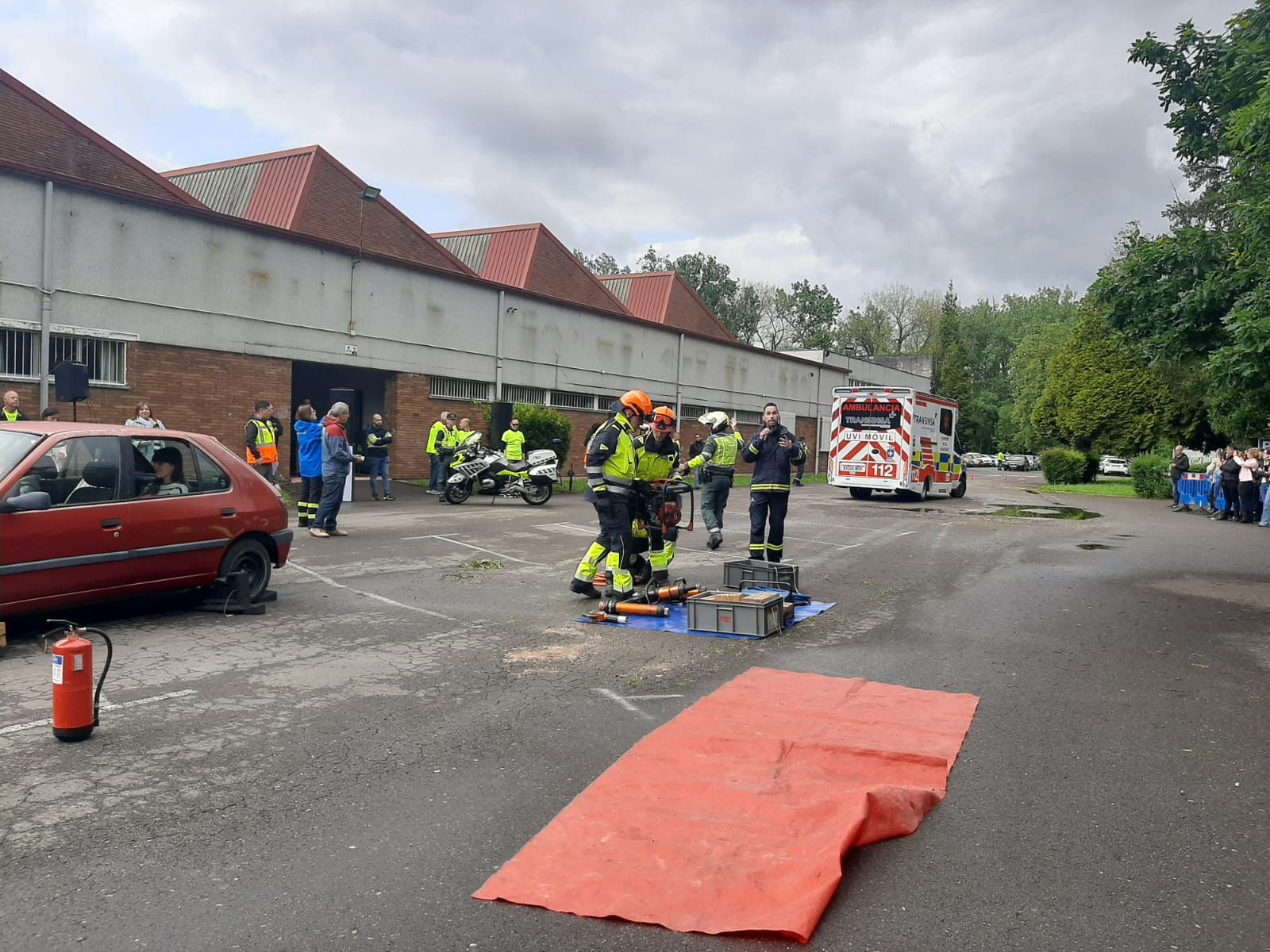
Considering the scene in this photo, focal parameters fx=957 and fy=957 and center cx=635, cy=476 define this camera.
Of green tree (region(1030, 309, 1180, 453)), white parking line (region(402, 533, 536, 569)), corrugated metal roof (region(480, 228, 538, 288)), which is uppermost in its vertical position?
corrugated metal roof (region(480, 228, 538, 288))

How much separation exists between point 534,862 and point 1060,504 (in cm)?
2616

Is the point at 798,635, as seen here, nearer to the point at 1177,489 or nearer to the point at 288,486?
the point at 288,486

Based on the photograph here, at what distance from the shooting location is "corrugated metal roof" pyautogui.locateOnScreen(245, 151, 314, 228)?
25859mm

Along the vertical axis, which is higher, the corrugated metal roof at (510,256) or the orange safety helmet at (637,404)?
the corrugated metal roof at (510,256)

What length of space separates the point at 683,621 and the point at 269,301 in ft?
52.3

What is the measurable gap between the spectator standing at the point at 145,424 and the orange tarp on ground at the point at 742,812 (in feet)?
16.5

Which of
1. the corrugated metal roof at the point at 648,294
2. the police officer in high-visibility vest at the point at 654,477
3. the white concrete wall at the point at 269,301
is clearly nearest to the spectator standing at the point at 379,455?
the white concrete wall at the point at 269,301

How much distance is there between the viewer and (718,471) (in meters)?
13.6

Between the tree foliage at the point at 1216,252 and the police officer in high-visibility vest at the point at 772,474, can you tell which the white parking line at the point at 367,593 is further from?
the tree foliage at the point at 1216,252

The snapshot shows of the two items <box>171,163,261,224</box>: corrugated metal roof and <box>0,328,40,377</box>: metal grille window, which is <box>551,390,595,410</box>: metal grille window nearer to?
<box>171,163,261,224</box>: corrugated metal roof

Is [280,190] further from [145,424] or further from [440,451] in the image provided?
[145,424]

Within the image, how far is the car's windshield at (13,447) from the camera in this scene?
6.88 m

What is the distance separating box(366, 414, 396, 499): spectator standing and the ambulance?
11.8 m

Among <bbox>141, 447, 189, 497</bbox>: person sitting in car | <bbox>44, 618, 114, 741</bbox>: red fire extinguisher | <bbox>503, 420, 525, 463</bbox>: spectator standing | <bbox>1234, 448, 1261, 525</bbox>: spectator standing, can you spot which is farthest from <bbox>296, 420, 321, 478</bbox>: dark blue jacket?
<bbox>1234, 448, 1261, 525</bbox>: spectator standing
